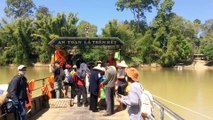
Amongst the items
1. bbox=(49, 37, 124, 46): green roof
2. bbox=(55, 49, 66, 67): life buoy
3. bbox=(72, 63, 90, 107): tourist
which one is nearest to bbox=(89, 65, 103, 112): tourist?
bbox=(72, 63, 90, 107): tourist

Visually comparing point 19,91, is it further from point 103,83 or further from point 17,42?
point 17,42

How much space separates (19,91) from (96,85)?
138 inches

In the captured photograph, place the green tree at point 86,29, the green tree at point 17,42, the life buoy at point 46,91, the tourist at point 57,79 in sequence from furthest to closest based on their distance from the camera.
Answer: the green tree at point 86,29 < the green tree at point 17,42 < the life buoy at point 46,91 < the tourist at point 57,79

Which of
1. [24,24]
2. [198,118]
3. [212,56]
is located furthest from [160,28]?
[198,118]

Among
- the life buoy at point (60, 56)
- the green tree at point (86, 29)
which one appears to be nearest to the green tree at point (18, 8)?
the green tree at point (86, 29)

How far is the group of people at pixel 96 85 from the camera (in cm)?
554

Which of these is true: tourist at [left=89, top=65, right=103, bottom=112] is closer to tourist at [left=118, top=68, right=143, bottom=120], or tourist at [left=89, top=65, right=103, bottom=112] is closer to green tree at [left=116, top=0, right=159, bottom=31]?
tourist at [left=118, top=68, right=143, bottom=120]

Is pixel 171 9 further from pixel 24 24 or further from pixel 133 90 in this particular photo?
pixel 133 90

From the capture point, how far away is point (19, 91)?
7938 mm

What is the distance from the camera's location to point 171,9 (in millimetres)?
68812

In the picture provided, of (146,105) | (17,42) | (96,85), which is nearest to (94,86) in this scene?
(96,85)

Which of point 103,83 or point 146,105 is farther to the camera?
point 103,83

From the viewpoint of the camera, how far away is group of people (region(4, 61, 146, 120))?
18.2 ft

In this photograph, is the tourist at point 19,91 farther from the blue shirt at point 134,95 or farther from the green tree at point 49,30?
the green tree at point 49,30
